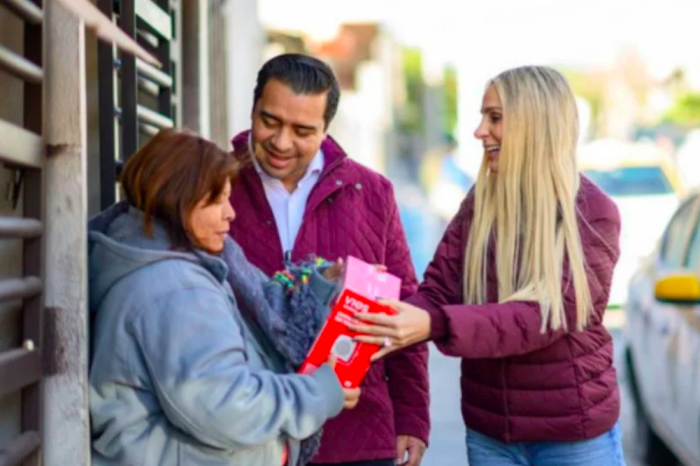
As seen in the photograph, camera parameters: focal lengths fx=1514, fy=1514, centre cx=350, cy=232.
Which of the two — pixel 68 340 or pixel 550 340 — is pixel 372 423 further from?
pixel 68 340

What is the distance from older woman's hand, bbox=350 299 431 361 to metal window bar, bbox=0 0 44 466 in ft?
2.54

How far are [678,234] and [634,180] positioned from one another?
42.4ft

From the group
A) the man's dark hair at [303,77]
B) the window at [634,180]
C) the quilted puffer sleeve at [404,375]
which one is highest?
the window at [634,180]

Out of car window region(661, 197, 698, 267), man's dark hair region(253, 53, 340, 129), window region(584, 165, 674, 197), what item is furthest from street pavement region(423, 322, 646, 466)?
window region(584, 165, 674, 197)

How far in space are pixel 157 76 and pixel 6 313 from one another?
2.30m

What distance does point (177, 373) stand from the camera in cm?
320

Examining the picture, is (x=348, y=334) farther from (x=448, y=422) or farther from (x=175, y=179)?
(x=448, y=422)

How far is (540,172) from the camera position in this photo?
4.04 meters

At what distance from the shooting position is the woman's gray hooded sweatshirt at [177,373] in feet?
10.6

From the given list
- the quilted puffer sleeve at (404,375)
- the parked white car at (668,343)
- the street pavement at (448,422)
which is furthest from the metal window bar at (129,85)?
the street pavement at (448,422)

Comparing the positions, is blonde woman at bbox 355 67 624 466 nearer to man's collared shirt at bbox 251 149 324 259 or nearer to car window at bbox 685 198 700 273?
man's collared shirt at bbox 251 149 324 259

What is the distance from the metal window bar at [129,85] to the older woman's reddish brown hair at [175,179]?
4.10 ft

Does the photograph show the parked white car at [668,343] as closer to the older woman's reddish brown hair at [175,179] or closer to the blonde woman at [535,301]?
the blonde woman at [535,301]

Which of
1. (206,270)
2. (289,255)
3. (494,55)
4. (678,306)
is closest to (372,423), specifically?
(289,255)
